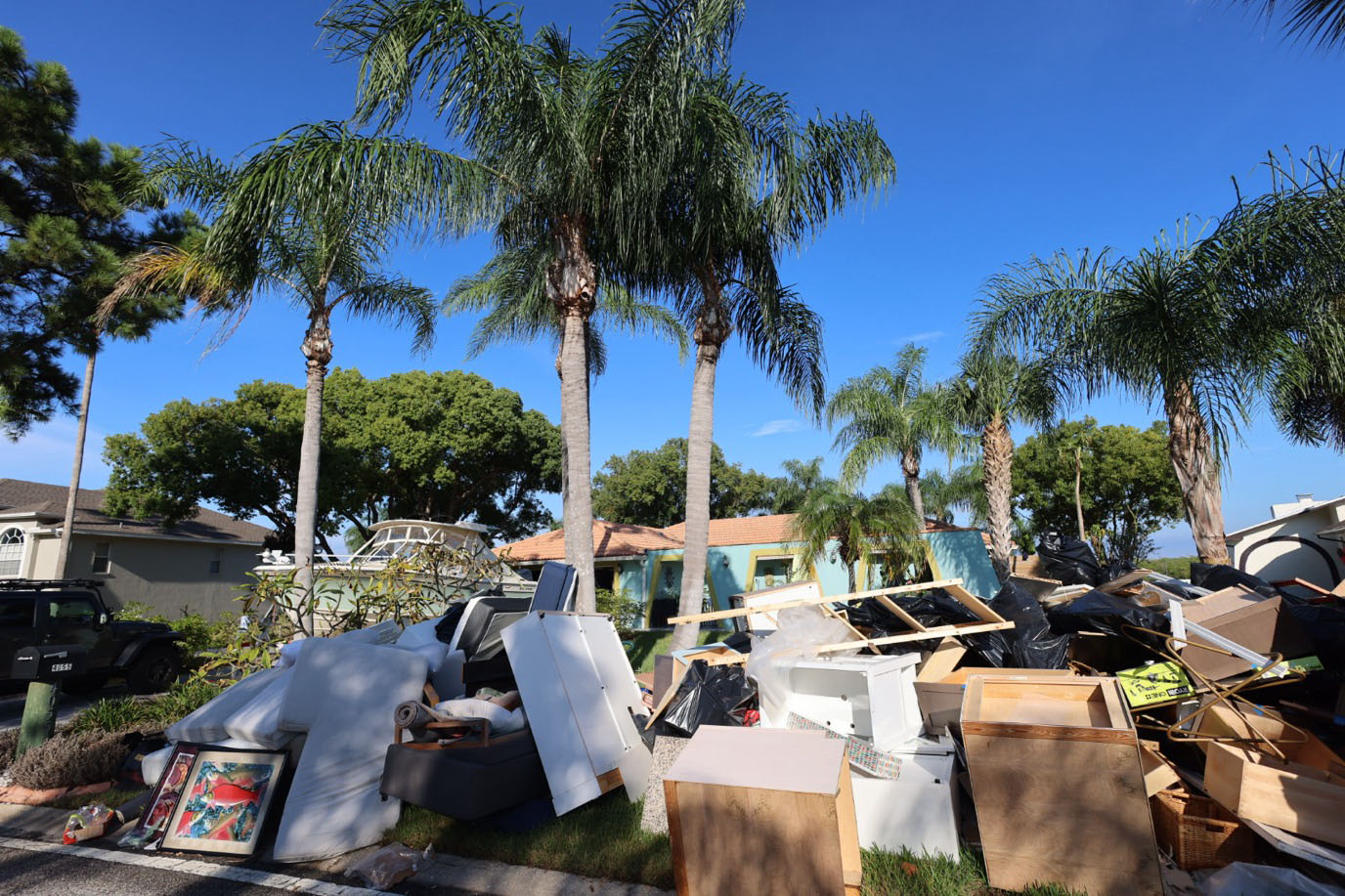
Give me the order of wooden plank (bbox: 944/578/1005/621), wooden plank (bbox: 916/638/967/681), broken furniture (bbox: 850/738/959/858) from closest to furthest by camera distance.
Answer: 1. broken furniture (bbox: 850/738/959/858)
2. wooden plank (bbox: 916/638/967/681)
3. wooden plank (bbox: 944/578/1005/621)

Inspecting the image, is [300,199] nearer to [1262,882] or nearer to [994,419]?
[1262,882]

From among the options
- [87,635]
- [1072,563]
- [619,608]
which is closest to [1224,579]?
[1072,563]

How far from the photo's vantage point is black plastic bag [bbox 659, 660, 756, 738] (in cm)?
466

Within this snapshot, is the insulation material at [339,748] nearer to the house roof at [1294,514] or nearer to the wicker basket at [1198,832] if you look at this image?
the wicker basket at [1198,832]

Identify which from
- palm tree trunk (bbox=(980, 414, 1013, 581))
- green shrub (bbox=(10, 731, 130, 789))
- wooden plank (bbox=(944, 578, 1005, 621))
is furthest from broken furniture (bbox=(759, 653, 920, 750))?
palm tree trunk (bbox=(980, 414, 1013, 581))

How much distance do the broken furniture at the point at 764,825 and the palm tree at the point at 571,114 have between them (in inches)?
219

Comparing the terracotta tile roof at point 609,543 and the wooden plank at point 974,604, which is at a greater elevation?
the terracotta tile roof at point 609,543

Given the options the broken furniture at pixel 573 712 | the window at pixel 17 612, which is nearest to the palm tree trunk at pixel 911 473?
the broken furniture at pixel 573 712

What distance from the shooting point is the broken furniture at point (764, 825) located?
2705 mm

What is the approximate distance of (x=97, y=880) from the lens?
3.81m

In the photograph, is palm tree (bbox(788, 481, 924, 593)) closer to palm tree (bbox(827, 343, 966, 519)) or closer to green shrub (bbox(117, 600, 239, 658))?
palm tree (bbox(827, 343, 966, 519))

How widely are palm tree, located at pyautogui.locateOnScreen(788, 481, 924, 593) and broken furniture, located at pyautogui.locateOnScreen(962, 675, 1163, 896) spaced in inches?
465

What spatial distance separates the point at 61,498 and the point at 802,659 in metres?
30.2

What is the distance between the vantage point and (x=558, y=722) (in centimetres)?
452
